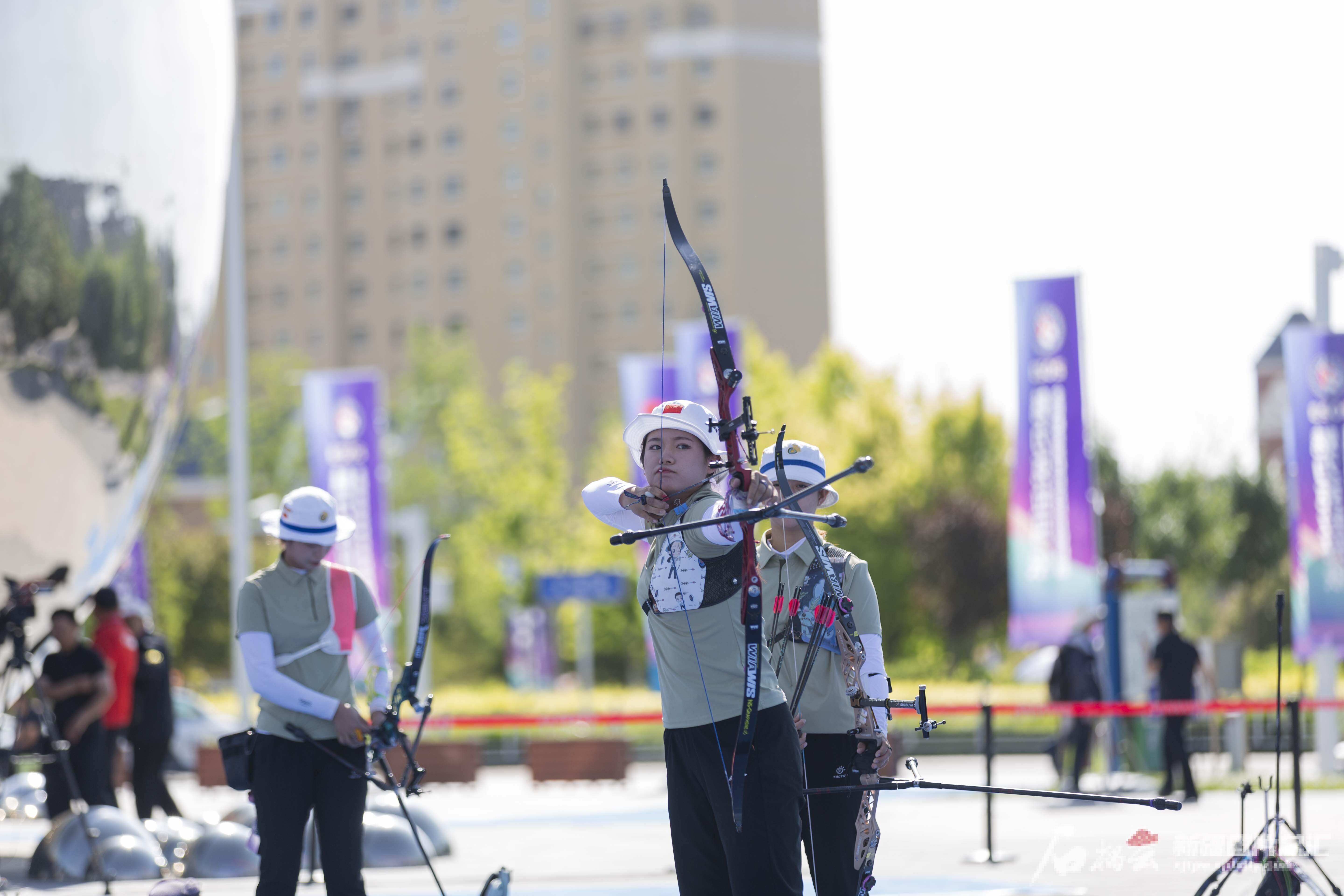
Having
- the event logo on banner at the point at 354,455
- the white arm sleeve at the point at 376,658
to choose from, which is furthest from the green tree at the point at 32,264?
the event logo on banner at the point at 354,455

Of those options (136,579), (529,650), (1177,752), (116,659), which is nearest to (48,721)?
(116,659)

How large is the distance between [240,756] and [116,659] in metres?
6.30

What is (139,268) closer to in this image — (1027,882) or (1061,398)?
(1027,882)

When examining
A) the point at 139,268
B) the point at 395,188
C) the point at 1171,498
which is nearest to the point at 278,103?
the point at 395,188

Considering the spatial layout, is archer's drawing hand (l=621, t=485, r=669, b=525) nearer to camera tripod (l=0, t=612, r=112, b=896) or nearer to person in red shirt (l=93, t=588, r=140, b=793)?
camera tripod (l=0, t=612, r=112, b=896)

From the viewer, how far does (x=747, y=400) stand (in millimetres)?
4660

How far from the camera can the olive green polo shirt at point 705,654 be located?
4820 mm

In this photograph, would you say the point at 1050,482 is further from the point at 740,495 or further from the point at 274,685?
the point at 740,495

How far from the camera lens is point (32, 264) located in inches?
329

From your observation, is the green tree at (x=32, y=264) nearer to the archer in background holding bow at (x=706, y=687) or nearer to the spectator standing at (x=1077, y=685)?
the archer in background holding bow at (x=706, y=687)

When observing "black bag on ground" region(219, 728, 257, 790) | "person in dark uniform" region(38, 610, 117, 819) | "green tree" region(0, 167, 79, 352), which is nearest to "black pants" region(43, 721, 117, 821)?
"person in dark uniform" region(38, 610, 117, 819)

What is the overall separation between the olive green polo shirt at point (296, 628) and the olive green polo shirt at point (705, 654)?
180 centimetres

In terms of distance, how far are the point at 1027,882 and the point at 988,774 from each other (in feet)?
3.72

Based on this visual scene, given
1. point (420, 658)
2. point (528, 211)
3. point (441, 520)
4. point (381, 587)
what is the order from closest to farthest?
point (420, 658) → point (381, 587) → point (441, 520) → point (528, 211)
